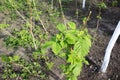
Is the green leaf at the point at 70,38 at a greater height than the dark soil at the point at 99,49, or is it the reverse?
the green leaf at the point at 70,38

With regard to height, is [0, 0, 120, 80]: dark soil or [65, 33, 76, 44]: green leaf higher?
[65, 33, 76, 44]: green leaf

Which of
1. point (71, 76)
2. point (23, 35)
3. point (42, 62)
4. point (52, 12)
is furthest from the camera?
point (52, 12)

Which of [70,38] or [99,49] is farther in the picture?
[99,49]

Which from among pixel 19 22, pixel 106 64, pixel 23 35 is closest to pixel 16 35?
pixel 23 35

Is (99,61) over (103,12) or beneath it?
beneath

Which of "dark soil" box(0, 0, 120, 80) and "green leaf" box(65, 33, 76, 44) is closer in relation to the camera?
"green leaf" box(65, 33, 76, 44)

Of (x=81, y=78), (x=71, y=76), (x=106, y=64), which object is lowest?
(x=81, y=78)

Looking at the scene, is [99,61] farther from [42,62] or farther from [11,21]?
[11,21]

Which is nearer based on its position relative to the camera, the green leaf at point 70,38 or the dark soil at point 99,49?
the green leaf at point 70,38

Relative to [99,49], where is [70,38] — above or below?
above

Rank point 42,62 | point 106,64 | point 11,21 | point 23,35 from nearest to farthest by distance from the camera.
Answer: point 106,64, point 42,62, point 23,35, point 11,21

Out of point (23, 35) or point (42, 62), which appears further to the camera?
point (23, 35)

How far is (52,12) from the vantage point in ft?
15.2

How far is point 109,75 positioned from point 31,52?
4.29ft
